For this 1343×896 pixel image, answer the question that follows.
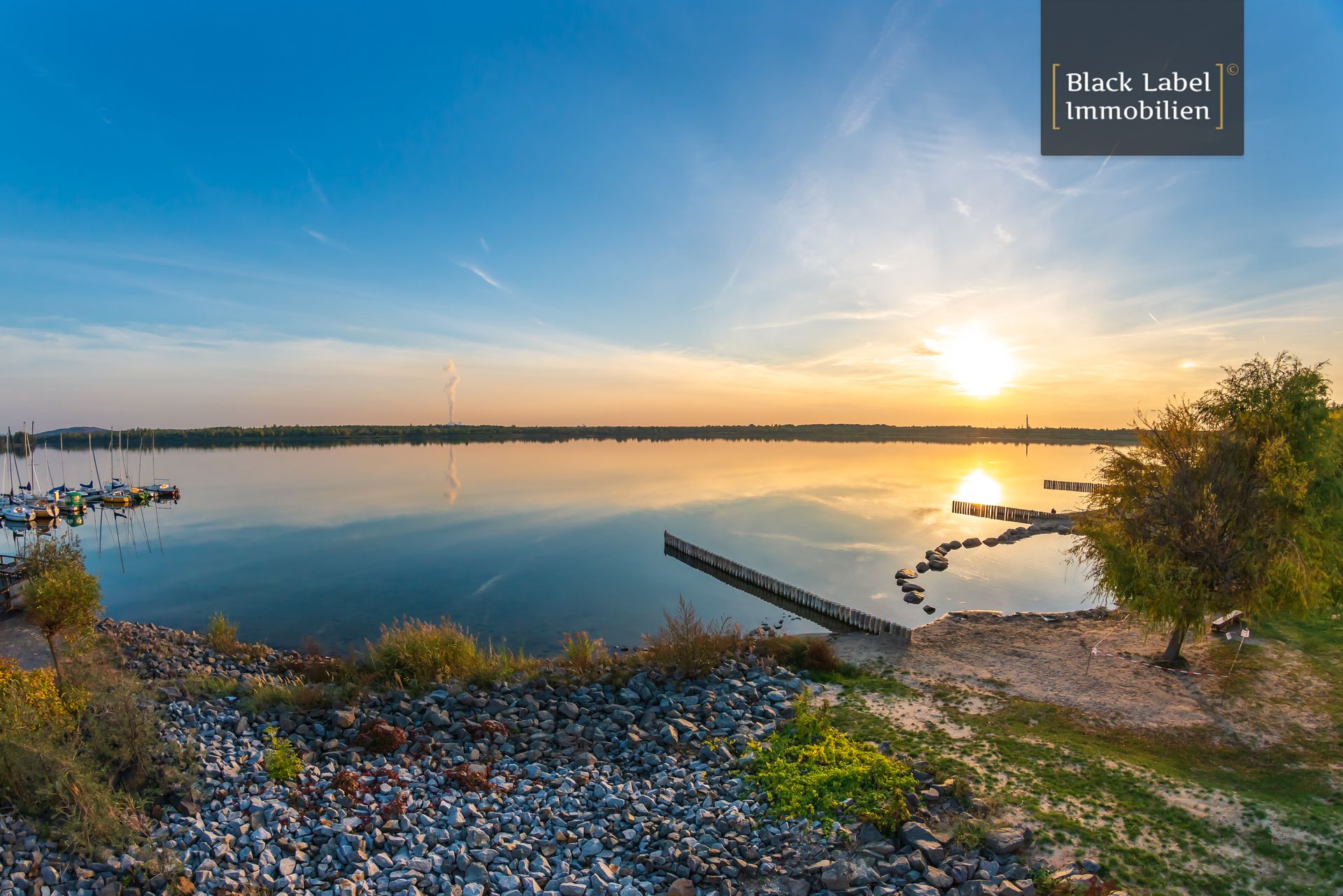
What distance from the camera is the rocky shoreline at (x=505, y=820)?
8.11m

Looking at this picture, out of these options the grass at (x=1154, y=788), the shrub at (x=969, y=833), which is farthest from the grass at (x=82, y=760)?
the grass at (x=1154, y=788)

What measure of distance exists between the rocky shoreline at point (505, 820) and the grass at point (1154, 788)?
3.28 ft

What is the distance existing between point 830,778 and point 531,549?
33.0 metres

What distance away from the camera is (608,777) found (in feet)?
36.4

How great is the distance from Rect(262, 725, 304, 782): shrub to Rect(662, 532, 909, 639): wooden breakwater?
18.2 metres

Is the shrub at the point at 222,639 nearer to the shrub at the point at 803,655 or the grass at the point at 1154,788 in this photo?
the shrub at the point at 803,655

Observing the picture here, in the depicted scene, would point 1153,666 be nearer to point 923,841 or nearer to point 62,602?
point 923,841

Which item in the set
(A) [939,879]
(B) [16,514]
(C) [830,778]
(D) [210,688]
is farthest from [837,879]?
(B) [16,514]

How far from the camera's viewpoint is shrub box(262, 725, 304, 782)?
10.5m

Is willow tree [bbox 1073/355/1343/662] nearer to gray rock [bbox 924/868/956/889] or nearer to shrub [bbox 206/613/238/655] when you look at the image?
gray rock [bbox 924/868/956/889]

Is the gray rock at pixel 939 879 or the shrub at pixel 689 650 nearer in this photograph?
the gray rock at pixel 939 879

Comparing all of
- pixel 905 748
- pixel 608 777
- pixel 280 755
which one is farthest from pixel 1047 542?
pixel 280 755

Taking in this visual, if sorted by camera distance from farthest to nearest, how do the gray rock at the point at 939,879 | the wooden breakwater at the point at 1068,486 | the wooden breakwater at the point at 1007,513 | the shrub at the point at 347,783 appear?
the wooden breakwater at the point at 1068,486 → the wooden breakwater at the point at 1007,513 → the shrub at the point at 347,783 → the gray rock at the point at 939,879

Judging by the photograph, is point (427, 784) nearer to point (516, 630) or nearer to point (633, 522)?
point (516, 630)
